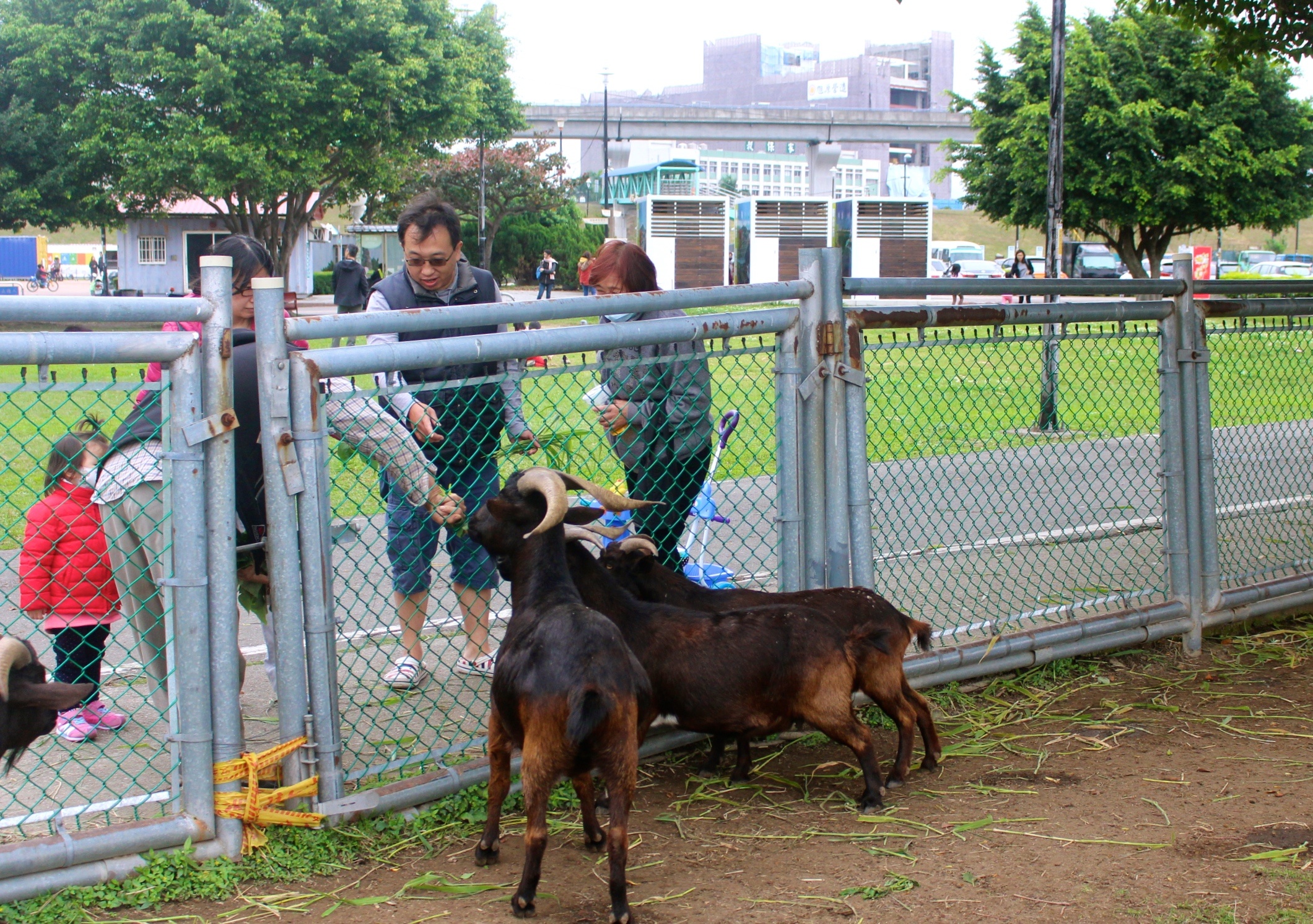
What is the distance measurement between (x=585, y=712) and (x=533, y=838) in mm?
352

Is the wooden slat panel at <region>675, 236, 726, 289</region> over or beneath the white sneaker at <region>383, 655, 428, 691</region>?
over

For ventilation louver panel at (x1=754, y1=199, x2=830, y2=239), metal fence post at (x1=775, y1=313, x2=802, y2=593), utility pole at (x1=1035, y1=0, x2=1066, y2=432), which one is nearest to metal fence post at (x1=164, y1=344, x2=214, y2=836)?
metal fence post at (x1=775, y1=313, x2=802, y2=593)

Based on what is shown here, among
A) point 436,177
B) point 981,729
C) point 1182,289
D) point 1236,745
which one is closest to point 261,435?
point 981,729

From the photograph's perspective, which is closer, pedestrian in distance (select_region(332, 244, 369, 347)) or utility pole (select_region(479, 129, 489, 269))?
pedestrian in distance (select_region(332, 244, 369, 347))

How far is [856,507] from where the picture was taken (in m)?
4.50

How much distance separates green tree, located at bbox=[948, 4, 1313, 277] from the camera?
3086cm

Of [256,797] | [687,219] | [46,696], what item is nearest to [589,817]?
[256,797]

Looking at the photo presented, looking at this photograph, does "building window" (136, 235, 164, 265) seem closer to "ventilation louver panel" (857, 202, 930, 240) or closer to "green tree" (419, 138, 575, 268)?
"green tree" (419, 138, 575, 268)

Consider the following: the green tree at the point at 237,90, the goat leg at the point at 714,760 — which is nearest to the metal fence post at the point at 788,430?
the goat leg at the point at 714,760

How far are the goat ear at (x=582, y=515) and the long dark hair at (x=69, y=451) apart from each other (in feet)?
5.64

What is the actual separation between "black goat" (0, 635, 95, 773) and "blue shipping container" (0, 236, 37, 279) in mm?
55684

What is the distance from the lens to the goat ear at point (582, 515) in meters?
3.71

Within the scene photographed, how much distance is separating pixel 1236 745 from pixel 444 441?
125 inches

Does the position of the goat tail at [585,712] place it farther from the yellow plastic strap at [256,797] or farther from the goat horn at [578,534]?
the yellow plastic strap at [256,797]
